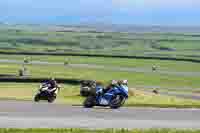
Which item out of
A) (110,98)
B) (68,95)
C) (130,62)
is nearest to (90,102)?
(110,98)

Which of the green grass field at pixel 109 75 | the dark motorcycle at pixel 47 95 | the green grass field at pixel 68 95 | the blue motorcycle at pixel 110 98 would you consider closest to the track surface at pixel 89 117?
the blue motorcycle at pixel 110 98

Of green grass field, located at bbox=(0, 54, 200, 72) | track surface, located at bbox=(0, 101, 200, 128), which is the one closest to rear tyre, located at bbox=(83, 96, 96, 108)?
track surface, located at bbox=(0, 101, 200, 128)

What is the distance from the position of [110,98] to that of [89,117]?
20.6ft

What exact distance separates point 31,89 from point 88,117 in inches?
1143

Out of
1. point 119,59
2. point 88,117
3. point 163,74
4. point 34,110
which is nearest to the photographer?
point 88,117

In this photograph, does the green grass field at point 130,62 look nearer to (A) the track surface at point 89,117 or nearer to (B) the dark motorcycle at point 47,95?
(B) the dark motorcycle at point 47,95

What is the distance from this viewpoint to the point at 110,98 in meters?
26.8

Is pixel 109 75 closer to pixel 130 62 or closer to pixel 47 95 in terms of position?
pixel 130 62

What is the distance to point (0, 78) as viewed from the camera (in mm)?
57781

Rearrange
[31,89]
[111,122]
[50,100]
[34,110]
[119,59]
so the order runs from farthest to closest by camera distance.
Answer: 1. [119,59]
2. [31,89]
3. [50,100]
4. [34,110]
5. [111,122]

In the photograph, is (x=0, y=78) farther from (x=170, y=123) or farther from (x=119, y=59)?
(x=119, y=59)

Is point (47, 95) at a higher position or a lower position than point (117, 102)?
lower

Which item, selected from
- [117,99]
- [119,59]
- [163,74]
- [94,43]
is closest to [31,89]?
[117,99]

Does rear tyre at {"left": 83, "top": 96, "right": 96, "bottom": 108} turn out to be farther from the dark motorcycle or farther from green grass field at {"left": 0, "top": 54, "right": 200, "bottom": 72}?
green grass field at {"left": 0, "top": 54, "right": 200, "bottom": 72}
